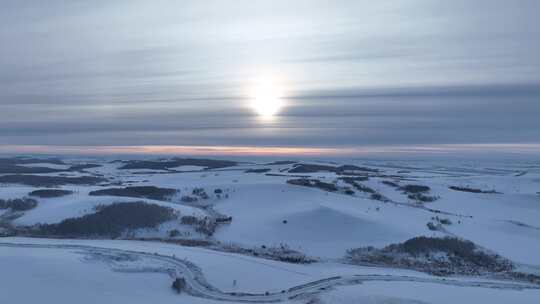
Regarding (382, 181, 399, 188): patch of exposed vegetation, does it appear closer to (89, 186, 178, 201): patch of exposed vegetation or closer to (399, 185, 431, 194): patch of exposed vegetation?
(399, 185, 431, 194): patch of exposed vegetation

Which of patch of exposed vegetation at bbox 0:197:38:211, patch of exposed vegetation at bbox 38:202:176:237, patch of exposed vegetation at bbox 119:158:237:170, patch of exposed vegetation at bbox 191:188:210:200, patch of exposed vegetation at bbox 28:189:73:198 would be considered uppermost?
patch of exposed vegetation at bbox 119:158:237:170

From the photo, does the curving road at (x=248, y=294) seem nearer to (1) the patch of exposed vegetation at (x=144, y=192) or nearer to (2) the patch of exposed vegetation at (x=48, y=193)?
(2) the patch of exposed vegetation at (x=48, y=193)

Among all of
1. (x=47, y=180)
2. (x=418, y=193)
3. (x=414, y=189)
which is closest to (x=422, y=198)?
(x=418, y=193)

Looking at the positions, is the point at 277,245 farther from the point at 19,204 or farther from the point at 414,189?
the point at 414,189

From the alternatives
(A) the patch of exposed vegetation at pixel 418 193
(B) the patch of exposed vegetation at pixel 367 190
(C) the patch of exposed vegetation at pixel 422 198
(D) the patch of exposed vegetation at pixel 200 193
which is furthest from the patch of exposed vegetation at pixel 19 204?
(C) the patch of exposed vegetation at pixel 422 198

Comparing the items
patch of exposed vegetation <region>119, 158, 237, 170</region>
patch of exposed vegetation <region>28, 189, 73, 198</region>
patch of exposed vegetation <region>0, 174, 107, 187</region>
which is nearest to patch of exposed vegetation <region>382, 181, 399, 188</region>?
patch of exposed vegetation <region>28, 189, 73, 198</region>

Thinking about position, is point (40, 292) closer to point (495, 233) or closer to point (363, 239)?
point (363, 239)
